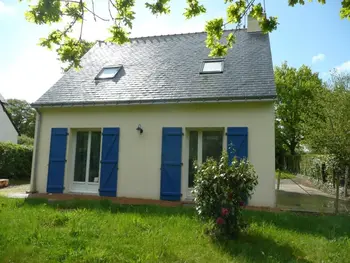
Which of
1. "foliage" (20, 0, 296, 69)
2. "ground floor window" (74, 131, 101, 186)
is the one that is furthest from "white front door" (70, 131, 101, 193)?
"foliage" (20, 0, 296, 69)

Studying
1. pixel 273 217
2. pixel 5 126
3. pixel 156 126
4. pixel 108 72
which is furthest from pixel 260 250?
pixel 5 126

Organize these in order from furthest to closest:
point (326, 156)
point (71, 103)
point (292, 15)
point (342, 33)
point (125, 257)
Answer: point (326, 156) < point (71, 103) < point (342, 33) < point (292, 15) < point (125, 257)

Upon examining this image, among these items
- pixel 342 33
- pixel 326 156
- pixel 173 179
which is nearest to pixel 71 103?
pixel 173 179

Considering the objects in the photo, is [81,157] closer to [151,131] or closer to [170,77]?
[151,131]

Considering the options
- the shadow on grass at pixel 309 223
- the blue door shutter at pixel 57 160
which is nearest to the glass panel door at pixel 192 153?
the shadow on grass at pixel 309 223

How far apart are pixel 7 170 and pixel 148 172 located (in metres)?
8.26

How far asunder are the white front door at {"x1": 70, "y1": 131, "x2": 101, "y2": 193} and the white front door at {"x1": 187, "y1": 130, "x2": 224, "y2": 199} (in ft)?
10.1

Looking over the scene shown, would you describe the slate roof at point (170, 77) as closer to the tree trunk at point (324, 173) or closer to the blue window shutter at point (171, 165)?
the blue window shutter at point (171, 165)

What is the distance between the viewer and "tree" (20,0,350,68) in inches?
160

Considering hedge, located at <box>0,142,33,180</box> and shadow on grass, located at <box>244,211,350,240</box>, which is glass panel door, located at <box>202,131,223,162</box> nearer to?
shadow on grass, located at <box>244,211,350,240</box>

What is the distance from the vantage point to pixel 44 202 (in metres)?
7.25

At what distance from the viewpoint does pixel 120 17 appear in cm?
441

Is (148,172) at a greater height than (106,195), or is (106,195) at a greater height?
(148,172)

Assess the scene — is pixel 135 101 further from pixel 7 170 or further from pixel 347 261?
pixel 7 170
